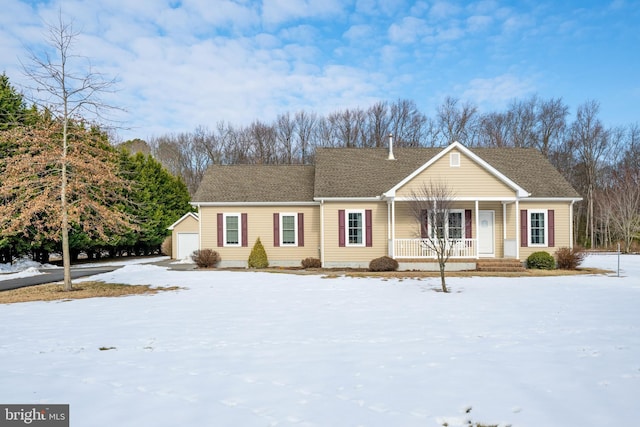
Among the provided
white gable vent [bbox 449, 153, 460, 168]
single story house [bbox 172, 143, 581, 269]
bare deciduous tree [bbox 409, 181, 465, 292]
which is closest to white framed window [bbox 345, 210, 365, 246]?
single story house [bbox 172, 143, 581, 269]

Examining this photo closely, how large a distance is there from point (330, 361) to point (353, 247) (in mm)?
13594

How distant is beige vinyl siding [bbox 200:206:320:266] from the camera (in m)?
20.0

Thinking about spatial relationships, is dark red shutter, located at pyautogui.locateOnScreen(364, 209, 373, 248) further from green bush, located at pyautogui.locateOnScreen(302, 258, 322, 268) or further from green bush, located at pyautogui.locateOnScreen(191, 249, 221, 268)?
green bush, located at pyautogui.locateOnScreen(191, 249, 221, 268)

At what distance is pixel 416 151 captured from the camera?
23.0m

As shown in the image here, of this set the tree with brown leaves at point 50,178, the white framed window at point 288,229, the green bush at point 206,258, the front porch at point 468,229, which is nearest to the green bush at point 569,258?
the front porch at point 468,229

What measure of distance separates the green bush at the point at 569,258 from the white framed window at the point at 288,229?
1232cm

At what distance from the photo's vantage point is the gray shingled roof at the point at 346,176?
1955 cm

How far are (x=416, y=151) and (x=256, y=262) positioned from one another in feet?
36.9

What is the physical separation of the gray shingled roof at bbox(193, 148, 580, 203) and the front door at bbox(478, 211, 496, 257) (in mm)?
2354

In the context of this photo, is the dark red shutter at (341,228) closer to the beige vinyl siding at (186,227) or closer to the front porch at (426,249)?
the front porch at (426,249)

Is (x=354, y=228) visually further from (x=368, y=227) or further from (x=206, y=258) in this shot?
(x=206, y=258)
